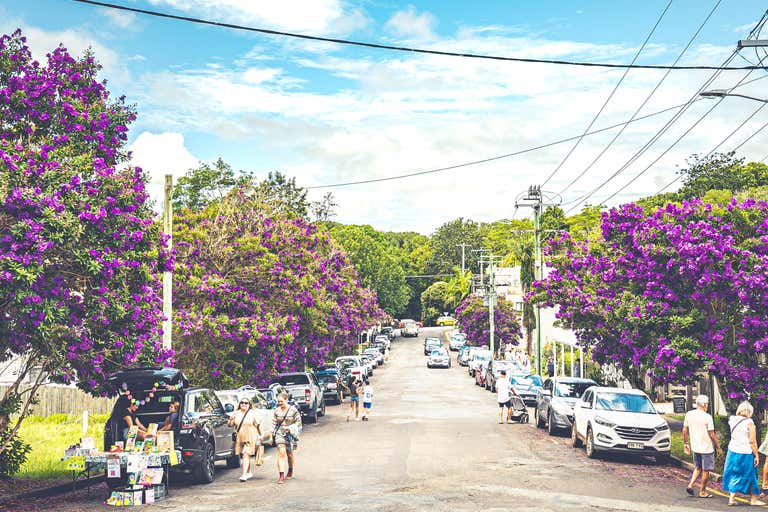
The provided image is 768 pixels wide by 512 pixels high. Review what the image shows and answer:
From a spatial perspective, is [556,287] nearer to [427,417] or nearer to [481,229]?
[427,417]

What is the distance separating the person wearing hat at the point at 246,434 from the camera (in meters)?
17.2

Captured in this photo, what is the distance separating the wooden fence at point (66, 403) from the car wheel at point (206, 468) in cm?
1989

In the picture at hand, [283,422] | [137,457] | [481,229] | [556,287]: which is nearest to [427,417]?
[556,287]

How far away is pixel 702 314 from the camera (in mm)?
20750

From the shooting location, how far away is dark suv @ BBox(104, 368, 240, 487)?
1653 cm

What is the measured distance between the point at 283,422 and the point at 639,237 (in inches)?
397

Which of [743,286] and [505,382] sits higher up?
[743,286]

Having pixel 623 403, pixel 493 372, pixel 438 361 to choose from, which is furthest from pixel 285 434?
pixel 438 361

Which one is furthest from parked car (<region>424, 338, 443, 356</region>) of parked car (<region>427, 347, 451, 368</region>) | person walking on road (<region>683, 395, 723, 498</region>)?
person walking on road (<region>683, 395, 723, 498</region>)

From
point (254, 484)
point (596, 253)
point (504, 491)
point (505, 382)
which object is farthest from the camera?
point (505, 382)

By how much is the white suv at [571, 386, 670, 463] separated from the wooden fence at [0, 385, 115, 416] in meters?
21.5

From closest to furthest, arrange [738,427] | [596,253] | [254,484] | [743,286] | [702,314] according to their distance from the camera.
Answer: [738,427]
[254,484]
[743,286]
[702,314]
[596,253]

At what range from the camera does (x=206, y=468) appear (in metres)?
A: 17.0

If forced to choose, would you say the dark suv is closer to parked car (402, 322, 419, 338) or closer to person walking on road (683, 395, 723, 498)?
person walking on road (683, 395, 723, 498)
